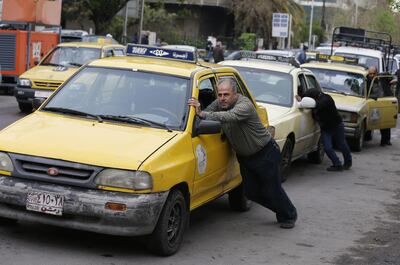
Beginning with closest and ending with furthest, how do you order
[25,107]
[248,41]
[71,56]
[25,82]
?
[25,82]
[25,107]
[71,56]
[248,41]

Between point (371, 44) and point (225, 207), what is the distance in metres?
19.1

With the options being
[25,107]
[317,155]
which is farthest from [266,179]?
[25,107]

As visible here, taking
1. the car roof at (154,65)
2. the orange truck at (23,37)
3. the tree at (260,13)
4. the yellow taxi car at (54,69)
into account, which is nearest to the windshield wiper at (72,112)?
the car roof at (154,65)

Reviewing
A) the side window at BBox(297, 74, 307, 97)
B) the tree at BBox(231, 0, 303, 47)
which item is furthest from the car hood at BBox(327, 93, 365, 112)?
the tree at BBox(231, 0, 303, 47)

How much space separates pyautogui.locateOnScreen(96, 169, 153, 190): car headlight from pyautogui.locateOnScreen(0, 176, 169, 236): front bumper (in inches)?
2.6

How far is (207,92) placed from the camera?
301 inches

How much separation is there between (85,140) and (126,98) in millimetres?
931

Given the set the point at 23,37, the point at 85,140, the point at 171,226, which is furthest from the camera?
the point at 23,37

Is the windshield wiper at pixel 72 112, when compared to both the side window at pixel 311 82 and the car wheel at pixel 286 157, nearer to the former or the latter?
the car wheel at pixel 286 157

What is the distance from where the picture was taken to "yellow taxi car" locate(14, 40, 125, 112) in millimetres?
16031

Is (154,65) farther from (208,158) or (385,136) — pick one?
(385,136)

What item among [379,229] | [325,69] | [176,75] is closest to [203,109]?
[176,75]

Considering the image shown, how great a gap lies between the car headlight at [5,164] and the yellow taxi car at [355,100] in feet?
31.5

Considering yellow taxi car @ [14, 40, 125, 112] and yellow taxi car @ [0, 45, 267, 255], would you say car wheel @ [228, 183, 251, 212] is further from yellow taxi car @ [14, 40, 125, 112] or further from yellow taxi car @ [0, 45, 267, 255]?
yellow taxi car @ [14, 40, 125, 112]
